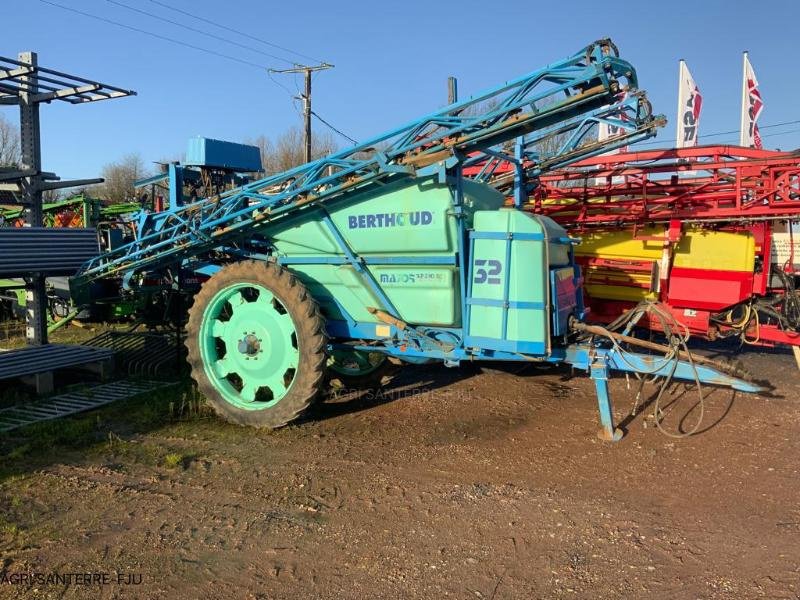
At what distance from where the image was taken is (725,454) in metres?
5.52

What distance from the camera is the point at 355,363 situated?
7.56 meters

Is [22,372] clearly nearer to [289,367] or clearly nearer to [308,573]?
[289,367]

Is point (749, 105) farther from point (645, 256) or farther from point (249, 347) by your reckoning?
point (249, 347)

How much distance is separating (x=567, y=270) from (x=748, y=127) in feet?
39.6

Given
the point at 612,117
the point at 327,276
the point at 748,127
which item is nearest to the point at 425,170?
the point at 327,276

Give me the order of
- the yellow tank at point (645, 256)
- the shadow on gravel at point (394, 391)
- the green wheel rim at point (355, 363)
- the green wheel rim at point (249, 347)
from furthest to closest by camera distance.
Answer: the yellow tank at point (645, 256)
the green wheel rim at point (355, 363)
the shadow on gravel at point (394, 391)
the green wheel rim at point (249, 347)

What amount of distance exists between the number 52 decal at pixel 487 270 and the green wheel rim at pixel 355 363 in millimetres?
2205

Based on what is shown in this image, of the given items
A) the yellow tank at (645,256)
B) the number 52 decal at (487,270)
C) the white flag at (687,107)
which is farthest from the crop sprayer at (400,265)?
the white flag at (687,107)

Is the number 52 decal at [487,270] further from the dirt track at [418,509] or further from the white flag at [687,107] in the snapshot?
the white flag at [687,107]

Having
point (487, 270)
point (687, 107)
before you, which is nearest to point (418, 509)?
point (487, 270)

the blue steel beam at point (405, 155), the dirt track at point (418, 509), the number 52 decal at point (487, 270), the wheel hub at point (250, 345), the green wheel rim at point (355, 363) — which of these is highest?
the blue steel beam at point (405, 155)

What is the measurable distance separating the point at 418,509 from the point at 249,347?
275 cm

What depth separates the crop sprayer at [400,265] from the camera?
5.43 metres

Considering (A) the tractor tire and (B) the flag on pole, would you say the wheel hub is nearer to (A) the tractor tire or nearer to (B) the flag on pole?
(A) the tractor tire
